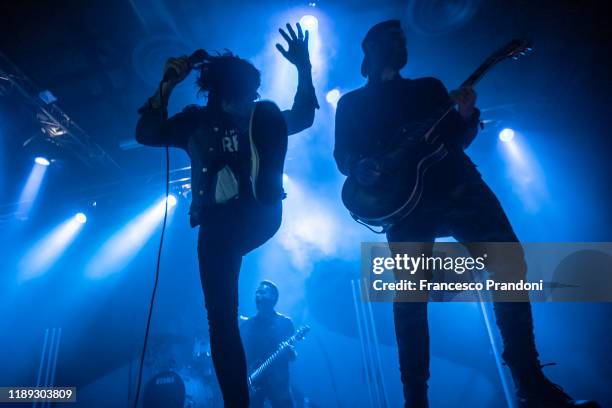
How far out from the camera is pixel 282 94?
8969mm

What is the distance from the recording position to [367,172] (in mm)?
2301

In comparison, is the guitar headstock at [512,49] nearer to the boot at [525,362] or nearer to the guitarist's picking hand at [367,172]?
the guitarist's picking hand at [367,172]

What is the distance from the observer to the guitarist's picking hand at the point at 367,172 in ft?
7.48

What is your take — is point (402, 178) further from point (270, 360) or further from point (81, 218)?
point (81, 218)

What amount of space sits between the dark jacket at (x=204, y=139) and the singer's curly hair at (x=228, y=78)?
0.59 ft

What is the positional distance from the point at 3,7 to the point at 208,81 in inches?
255

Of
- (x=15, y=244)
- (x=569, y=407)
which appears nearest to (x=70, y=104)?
(x=15, y=244)

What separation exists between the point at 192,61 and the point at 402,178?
169 centimetres

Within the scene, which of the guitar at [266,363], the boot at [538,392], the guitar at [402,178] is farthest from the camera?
the guitar at [266,363]

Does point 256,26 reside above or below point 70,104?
above

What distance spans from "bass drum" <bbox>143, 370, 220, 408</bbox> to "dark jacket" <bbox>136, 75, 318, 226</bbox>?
200 inches

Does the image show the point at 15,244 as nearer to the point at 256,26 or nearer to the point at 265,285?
the point at 265,285

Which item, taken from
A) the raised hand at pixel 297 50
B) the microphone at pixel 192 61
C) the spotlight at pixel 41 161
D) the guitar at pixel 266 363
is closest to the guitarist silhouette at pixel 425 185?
the raised hand at pixel 297 50

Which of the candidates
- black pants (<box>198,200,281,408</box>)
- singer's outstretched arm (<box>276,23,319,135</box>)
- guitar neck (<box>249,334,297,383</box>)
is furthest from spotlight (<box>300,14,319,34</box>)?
guitar neck (<box>249,334,297,383</box>)
